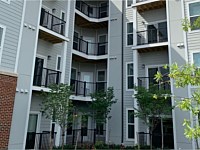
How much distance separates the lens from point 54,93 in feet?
35.8

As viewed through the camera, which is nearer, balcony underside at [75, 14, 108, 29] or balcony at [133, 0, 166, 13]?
balcony at [133, 0, 166, 13]

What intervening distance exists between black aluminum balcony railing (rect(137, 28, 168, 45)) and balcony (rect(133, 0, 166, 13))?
1770 millimetres

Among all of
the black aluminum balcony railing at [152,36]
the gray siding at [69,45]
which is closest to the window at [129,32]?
the black aluminum balcony railing at [152,36]

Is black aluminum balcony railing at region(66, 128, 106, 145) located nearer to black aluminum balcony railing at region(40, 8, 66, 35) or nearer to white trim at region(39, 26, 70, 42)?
white trim at region(39, 26, 70, 42)

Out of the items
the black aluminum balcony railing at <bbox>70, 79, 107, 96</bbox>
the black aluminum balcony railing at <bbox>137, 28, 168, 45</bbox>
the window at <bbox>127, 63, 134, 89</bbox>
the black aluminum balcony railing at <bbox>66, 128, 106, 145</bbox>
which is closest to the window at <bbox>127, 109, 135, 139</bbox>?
the window at <bbox>127, 63, 134, 89</bbox>

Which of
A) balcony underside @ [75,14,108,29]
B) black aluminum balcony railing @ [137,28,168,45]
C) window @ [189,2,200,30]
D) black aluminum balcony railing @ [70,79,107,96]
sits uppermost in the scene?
balcony underside @ [75,14,108,29]

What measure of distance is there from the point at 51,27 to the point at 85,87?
18.5ft

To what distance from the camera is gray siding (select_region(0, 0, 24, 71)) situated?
1076 centimetres

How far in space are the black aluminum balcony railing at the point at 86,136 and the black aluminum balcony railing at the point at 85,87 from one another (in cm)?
296

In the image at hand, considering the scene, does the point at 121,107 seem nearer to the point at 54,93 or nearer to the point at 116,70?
Answer: the point at 116,70

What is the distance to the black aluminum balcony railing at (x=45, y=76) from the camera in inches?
506

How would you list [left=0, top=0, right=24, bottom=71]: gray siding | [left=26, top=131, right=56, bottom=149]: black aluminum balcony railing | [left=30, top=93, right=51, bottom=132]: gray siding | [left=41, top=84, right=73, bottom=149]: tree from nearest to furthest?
[left=41, top=84, right=73, bottom=149]: tree < [left=0, top=0, right=24, bottom=71]: gray siding < [left=26, top=131, right=56, bottom=149]: black aluminum balcony railing < [left=30, top=93, right=51, bottom=132]: gray siding

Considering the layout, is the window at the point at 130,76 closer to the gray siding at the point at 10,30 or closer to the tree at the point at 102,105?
the tree at the point at 102,105

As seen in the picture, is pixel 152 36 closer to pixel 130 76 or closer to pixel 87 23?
pixel 130 76
